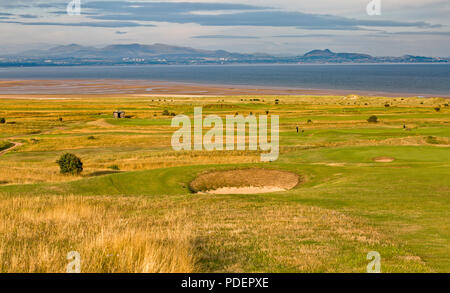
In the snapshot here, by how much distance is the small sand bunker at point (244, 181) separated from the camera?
2844cm

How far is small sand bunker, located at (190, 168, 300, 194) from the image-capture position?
2844cm

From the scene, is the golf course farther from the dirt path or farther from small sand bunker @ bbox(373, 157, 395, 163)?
the dirt path

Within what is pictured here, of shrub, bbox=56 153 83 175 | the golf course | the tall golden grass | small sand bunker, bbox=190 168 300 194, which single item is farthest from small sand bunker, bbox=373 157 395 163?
the tall golden grass

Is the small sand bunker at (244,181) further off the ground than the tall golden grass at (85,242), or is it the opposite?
the tall golden grass at (85,242)

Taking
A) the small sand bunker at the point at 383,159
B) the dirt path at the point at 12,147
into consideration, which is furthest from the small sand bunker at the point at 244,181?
the dirt path at the point at 12,147

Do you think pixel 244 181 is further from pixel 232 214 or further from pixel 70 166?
pixel 232 214

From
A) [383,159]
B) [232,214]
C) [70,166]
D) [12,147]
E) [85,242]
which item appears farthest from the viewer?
[12,147]

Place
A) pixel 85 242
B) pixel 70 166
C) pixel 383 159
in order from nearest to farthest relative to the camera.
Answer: pixel 85 242 → pixel 70 166 → pixel 383 159

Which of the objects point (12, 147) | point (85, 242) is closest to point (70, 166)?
point (85, 242)

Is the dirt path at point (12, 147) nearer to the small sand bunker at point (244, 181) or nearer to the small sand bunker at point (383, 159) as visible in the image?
the small sand bunker at point (244, 181)

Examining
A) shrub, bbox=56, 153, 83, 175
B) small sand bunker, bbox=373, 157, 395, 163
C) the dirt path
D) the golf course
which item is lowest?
the dirt path

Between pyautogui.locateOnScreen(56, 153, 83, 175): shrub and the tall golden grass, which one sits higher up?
the tall golden grass

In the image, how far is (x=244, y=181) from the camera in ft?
98.4
